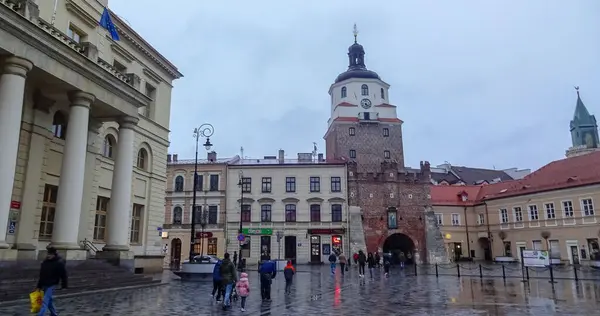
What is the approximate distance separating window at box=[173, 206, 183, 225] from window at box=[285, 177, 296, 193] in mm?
11954

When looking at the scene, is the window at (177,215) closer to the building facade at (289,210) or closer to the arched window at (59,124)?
the building facade at (289,210)

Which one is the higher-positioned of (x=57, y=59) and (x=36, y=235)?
(x=57, y=59)

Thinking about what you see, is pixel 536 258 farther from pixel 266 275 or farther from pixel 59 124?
pixel 59 124

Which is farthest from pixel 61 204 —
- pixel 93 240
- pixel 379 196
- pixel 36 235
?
pixel 379 196

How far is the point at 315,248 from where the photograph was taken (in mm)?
49000

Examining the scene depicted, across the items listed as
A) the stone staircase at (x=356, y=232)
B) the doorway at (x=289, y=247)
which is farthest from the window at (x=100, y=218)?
the stone staircase at (x=356, y=232)

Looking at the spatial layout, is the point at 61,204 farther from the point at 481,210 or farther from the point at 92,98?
the point at 481,210

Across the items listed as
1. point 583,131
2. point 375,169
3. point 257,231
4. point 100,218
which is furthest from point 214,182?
point 583,131

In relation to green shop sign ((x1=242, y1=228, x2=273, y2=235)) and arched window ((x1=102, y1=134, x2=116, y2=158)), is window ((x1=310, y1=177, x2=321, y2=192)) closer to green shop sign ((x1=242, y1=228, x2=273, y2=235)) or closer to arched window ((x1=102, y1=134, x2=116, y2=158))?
green shop sign ((x1=242, y1=228, x2=273, y2=235))

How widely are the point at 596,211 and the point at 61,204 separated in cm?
4694

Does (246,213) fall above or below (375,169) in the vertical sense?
below

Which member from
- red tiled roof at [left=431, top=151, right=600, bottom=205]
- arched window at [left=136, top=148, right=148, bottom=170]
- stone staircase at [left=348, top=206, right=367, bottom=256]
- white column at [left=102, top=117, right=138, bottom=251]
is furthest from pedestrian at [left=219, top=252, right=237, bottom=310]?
red tiled roof at [left=431, top=151, right=600, bottom=205]

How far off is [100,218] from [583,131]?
102 m

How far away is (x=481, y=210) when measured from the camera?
60281 millimetres
